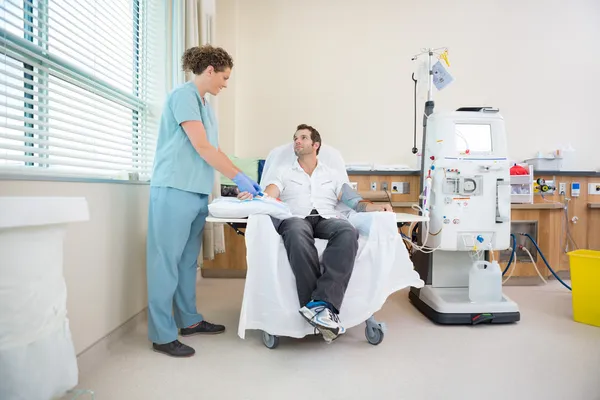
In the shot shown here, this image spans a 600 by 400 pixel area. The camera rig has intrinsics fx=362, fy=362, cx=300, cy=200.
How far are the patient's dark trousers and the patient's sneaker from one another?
4 centimetres

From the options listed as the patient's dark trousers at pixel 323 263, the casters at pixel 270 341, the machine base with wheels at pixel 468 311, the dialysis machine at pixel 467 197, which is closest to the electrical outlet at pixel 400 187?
the dialysis machine at pixel 467 197

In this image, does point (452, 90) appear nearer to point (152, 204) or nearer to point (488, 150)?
point (488, 150)

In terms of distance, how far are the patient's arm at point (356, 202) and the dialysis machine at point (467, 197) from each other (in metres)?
0.37

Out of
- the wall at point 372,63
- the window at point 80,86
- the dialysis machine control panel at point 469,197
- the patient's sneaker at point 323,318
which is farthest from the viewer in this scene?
the wall at point 372,63

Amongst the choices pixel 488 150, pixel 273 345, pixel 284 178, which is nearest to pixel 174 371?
pixel 273 345

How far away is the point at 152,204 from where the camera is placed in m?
1.74

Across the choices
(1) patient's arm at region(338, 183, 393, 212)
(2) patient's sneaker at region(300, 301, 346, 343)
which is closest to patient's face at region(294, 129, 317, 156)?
(1) patient's arm at region(338, 183, 393, 212)

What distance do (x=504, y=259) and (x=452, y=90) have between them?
1656 mm

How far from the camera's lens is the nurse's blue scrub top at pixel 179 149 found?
5.57 feet

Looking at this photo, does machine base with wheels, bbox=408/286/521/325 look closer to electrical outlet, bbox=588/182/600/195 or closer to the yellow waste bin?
the yellow waste bin

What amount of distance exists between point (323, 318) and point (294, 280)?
0.83 ft

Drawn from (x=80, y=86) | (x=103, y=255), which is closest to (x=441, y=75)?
(x=80, y=86)

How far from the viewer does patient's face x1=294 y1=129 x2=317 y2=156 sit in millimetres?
2264

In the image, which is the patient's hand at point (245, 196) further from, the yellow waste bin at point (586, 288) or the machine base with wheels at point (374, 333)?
the yellow waste bin at point (586, 288)
